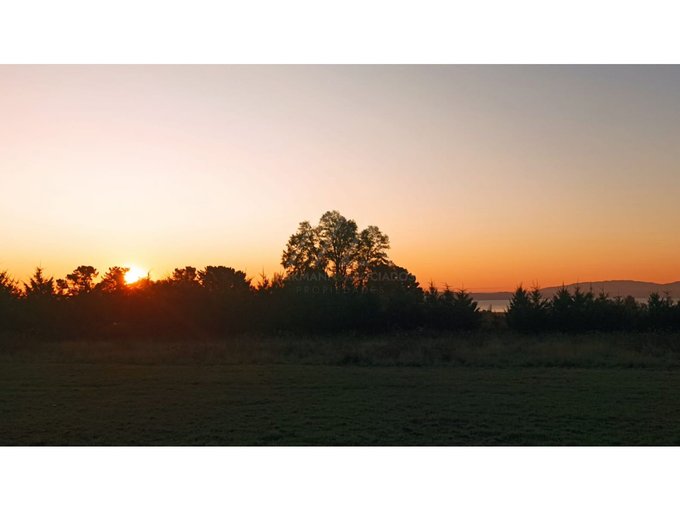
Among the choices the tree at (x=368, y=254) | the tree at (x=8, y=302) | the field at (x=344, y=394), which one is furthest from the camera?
the tree at (x=368, y=254)

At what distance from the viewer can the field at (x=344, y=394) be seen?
9.77 meters

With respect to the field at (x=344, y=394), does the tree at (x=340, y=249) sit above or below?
above

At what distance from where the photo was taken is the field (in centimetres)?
977

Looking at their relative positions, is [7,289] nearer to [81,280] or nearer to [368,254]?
[81,280]

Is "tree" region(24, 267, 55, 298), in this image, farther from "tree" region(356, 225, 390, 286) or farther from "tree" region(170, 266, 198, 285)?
"tree" region(356, 225, 390, 286)

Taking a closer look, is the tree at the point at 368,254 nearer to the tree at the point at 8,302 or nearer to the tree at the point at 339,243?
the tree at the point at 339,243

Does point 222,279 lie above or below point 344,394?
above

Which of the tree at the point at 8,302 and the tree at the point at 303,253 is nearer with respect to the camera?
the tree at the point at 8,302

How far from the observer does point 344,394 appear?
13.2 meters

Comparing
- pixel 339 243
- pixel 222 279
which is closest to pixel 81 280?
pixel 222 279

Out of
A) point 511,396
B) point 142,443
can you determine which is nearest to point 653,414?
point 511,396

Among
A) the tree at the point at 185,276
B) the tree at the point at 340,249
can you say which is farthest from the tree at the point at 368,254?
the tree at the point at 185,276

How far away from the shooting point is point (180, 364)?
770 inches

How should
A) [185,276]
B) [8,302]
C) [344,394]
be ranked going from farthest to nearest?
1. [185,276]
2. [8,302]
3. [344,394]
